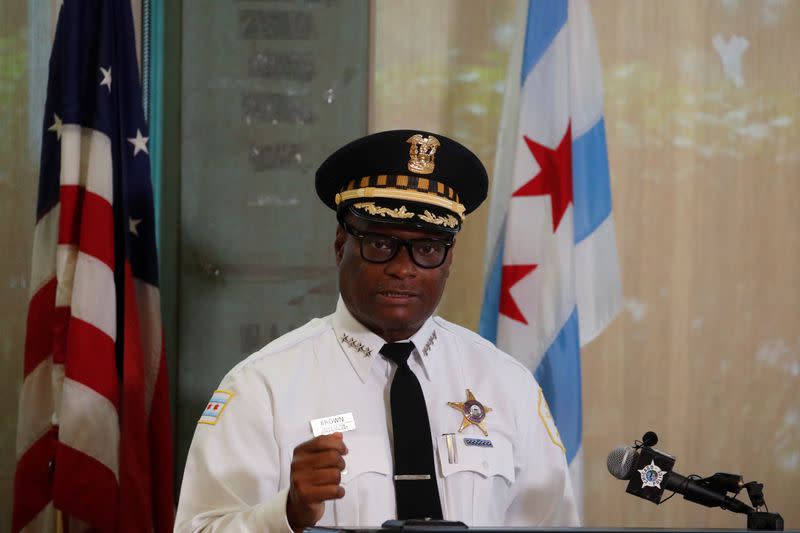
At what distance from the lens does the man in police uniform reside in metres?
1.73

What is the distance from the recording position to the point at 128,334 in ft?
8.49

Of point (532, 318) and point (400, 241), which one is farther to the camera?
point (532, 318)

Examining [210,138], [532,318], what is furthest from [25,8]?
[532,318]

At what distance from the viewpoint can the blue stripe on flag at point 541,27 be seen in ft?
9.34

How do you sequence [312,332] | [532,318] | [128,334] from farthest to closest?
[532,318]
[128,334]
[312,332]

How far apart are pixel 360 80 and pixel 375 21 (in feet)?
0.71

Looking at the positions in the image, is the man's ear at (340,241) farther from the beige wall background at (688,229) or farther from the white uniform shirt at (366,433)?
the beige wall background at (688,229)

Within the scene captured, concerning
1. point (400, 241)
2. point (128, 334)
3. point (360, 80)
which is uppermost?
point (360, 80)

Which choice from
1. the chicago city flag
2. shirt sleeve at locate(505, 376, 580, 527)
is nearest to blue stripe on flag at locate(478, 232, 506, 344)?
the chicago city flag

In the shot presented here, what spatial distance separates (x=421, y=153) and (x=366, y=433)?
56 cm

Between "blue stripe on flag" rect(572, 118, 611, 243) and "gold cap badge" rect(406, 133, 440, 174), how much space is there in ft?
3.35

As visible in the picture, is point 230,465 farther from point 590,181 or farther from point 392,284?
point 590,181

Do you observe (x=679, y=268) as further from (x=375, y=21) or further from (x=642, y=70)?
(x=375, y=21)

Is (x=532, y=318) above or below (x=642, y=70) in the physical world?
below
